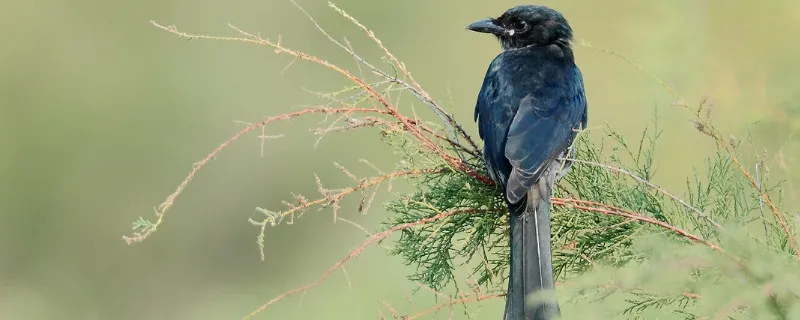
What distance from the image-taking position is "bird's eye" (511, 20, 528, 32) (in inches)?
195

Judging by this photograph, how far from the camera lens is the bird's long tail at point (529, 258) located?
3.23m

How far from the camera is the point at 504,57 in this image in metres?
4.81

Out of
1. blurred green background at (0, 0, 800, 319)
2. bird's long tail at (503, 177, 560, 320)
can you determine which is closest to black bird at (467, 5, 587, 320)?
bird's long tail at (503, 177, 560, 320)

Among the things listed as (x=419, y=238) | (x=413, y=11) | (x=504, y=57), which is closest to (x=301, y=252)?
(x=413, y=11)

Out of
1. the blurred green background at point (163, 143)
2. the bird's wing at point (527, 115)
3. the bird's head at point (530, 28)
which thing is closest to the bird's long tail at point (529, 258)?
the bird's wing at point (527, 115)

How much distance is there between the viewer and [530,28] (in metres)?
4.95

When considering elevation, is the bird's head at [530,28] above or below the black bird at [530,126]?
above

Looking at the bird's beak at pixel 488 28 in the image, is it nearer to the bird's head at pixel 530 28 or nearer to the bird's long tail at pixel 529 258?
the bird's head at pixel 530 28

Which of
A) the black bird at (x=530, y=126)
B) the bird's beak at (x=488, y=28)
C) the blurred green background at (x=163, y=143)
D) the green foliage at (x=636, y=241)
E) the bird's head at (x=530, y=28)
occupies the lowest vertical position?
the green foliage at (x=636, y=241)

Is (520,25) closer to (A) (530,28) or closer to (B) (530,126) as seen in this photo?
(A) (530,28)

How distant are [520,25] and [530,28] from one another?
5 centimetres

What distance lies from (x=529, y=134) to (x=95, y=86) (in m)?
14.6

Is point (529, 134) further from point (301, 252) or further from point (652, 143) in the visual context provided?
point (301, 252)

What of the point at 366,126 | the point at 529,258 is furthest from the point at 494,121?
the point at 366,126
